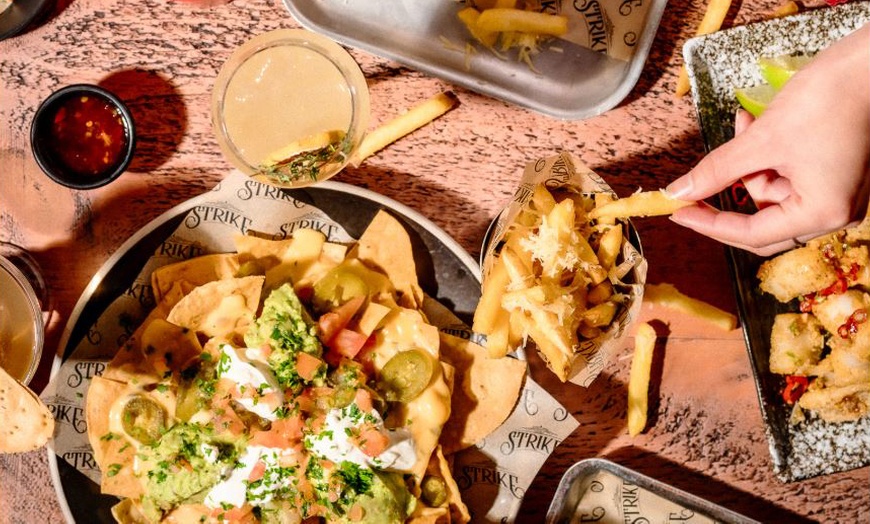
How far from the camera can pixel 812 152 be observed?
2.23 meters

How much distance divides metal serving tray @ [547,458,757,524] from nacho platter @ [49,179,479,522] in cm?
73

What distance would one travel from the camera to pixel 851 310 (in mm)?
2770

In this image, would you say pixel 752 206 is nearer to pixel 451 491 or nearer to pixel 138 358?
pixel 451 491

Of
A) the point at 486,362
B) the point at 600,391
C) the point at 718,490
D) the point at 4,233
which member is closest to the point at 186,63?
the point at 4,233

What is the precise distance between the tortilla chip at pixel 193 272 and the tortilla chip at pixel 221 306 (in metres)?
0.08

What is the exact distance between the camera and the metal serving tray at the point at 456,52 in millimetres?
2844

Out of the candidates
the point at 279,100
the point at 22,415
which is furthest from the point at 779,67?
the point at 22,415

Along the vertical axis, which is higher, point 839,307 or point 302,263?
point 839,307

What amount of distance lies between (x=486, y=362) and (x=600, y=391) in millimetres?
497

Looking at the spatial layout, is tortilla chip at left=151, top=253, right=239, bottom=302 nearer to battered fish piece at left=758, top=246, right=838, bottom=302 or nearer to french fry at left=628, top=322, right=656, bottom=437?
french fry at left=628, top=322, right=656, bottom=437

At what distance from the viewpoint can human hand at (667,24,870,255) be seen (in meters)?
2.23

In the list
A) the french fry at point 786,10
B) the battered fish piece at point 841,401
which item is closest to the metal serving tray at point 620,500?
the battered fish piece at point 841,401

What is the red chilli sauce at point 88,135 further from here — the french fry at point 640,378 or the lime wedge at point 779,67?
the lime wedge at point 779,67

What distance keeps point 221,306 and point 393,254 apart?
61cm
